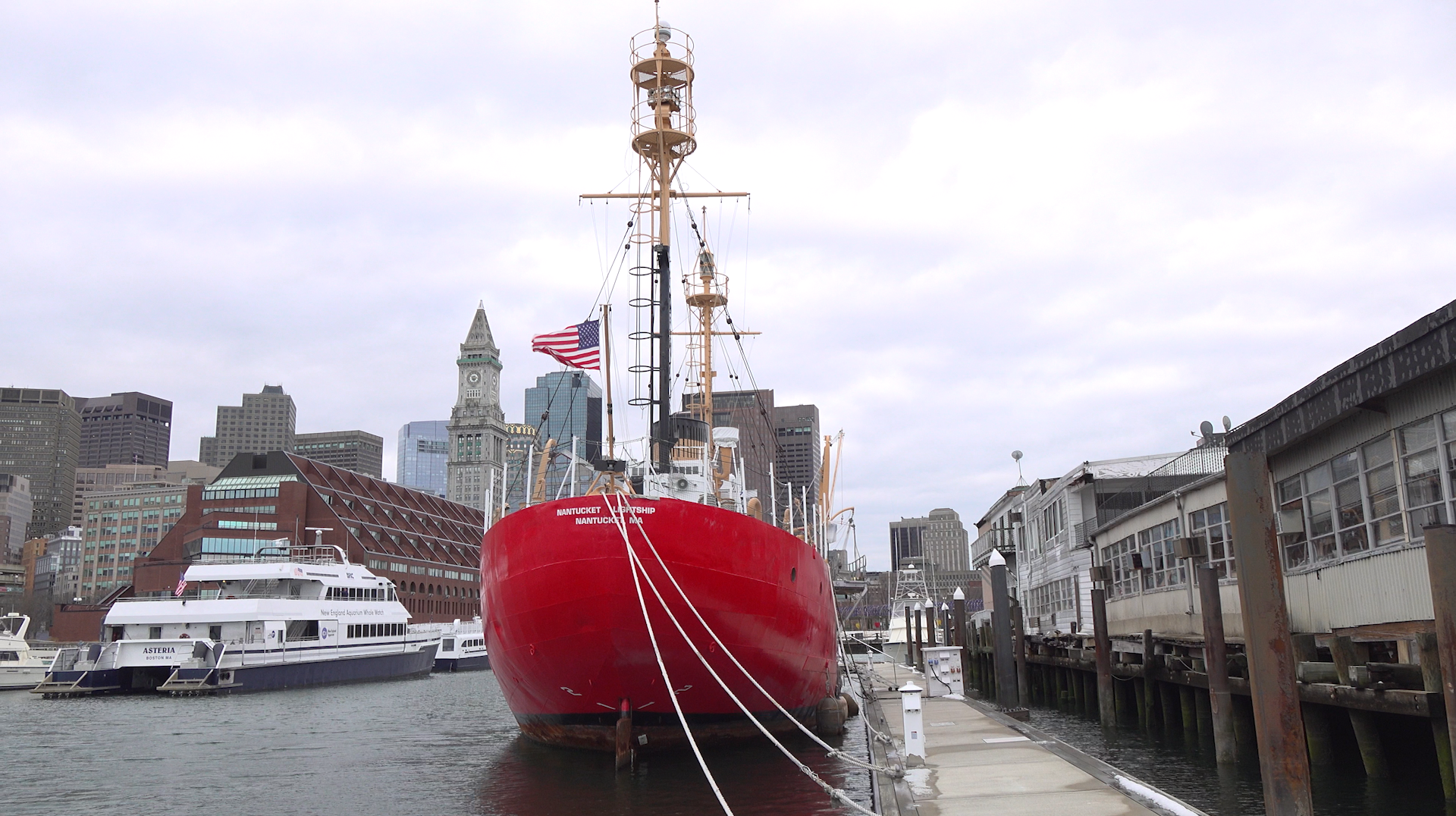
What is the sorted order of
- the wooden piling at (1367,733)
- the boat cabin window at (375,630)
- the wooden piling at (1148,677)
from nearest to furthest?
the wooden piling at (1367,733) < the wooden piling at (1148,677) < the boat cabin window at (375,630)

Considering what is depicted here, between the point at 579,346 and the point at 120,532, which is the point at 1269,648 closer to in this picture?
the point at 579,346

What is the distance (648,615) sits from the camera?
15812 mm

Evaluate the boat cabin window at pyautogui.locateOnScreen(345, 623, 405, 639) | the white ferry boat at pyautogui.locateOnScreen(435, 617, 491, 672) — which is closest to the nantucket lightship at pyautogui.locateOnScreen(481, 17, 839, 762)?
the boat cabin window at pyautogui.locateOnScreen(345, 623, 405, 639)

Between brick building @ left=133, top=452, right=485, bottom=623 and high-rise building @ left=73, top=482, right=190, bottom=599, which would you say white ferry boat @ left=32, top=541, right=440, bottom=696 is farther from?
high-rise building @ left=73, top=482, right=190, bottom=599

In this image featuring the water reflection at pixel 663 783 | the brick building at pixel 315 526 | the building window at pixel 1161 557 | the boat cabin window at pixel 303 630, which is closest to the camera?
the water reflection at pixel 663 783

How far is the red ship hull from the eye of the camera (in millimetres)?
15828

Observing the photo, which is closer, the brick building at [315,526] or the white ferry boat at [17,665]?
the white ferry boat at [17,665]

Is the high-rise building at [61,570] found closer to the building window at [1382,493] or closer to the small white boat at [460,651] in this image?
the small white boat at [460,651]

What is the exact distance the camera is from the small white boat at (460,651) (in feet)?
238

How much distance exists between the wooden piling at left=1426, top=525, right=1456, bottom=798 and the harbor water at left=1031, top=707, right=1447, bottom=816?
3892mm

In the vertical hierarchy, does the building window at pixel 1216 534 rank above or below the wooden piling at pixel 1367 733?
above

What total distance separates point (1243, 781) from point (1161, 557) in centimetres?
1095

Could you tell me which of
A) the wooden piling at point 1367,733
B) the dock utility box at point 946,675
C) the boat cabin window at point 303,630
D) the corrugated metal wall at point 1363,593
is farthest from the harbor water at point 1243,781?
the boat cabin window at point 303,630

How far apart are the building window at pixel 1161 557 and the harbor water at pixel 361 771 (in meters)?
8.43
